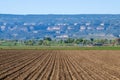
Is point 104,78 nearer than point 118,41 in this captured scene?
Yes

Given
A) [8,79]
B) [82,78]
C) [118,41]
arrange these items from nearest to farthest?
[8,79], [82,78], [118,41]

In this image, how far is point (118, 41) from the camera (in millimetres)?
198000

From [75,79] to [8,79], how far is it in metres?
3.88

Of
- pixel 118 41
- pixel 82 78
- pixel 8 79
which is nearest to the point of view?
pixel 8 79

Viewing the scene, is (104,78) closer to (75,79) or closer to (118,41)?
(75,79)

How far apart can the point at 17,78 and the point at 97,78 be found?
4.85m

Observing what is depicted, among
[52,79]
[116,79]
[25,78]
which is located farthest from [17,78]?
[116,79]

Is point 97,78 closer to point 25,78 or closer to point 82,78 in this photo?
point 82,78

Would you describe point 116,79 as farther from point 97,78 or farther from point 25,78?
point 25,78

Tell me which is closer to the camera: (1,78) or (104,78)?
(1,78)

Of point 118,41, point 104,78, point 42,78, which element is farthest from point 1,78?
point 118,41

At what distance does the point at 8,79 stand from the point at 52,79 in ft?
8.19

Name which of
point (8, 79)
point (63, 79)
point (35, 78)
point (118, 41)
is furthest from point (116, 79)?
point (118, 41)

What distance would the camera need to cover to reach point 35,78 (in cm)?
2519
